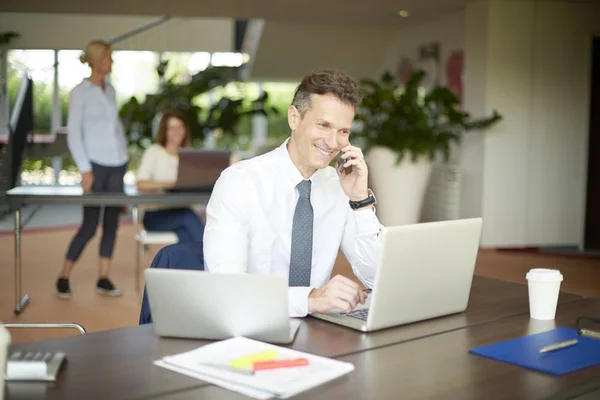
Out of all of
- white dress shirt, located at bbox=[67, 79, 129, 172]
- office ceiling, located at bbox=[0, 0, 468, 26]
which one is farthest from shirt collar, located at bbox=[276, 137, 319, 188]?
office ceiling, located at bbox=[0, 0, 468, 26]

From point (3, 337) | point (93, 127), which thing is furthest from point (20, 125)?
point (3, 337)

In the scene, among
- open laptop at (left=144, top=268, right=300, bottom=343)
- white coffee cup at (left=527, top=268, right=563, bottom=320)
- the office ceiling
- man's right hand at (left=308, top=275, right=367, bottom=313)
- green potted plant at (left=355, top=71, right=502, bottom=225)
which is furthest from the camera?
green potted plant at (left=355, top=71, right=502, bottom=225)

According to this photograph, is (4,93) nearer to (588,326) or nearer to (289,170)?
(289,170)

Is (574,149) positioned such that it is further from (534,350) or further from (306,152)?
(534,350)

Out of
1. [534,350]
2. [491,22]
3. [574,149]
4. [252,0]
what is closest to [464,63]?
[491,22]

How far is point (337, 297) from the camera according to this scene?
1.93 meters

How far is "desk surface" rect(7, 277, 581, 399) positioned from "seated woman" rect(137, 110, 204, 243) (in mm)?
3447

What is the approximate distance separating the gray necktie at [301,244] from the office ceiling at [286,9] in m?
4.44

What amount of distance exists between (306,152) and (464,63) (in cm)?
578

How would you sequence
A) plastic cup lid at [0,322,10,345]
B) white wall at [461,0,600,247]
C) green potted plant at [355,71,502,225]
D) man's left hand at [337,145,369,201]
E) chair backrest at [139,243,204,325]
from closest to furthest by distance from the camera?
1. plastic cup lid at [0,322,10,345]
2. chair backrest at [139,243,204,325]
3. man's left hand at [337,145,369,201]
4. white wall at [461,0,600,247]
5. green potted plant at [355,71,502,225]

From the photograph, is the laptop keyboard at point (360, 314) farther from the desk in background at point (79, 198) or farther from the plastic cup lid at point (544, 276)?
the desk in background at point (79, 198)

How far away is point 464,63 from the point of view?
7.88 meters

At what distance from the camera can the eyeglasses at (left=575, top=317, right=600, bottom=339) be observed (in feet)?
6.11

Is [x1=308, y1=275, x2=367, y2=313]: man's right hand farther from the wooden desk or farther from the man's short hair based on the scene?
the man's short hair
